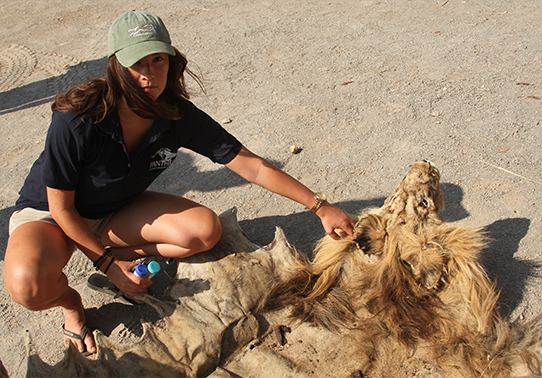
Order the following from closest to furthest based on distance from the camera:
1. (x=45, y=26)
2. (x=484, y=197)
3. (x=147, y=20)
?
1. (x=147, y=20)
2. (x=484, y=197)
3. (x=45, y=26)

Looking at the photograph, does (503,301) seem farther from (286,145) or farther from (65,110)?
(65,110)

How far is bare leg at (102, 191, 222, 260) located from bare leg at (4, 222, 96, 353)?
294 mm

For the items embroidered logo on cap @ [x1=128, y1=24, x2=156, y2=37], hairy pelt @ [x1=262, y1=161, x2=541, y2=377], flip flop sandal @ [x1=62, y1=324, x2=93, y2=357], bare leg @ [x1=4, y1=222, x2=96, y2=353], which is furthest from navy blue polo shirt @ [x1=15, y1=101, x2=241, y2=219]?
hairy pelt @ [x1=262, y1=161, x2=541, y2=377]

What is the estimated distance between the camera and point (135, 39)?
209cm

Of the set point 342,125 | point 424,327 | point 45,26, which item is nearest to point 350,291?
point 424,327

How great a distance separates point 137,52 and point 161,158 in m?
0.65

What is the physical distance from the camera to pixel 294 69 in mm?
4977

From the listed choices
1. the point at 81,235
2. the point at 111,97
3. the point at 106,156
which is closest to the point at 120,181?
the point at 106,156

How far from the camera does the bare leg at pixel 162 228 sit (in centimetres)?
257

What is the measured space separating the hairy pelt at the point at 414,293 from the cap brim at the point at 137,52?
1341mm

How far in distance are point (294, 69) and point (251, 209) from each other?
7.14 feet

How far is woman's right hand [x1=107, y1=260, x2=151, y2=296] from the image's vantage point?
2297 millimetres

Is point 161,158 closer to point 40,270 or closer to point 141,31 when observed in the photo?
point 141,31

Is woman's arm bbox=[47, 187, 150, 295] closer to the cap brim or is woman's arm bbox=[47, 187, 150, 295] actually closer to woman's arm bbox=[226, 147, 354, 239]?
the cap brim
